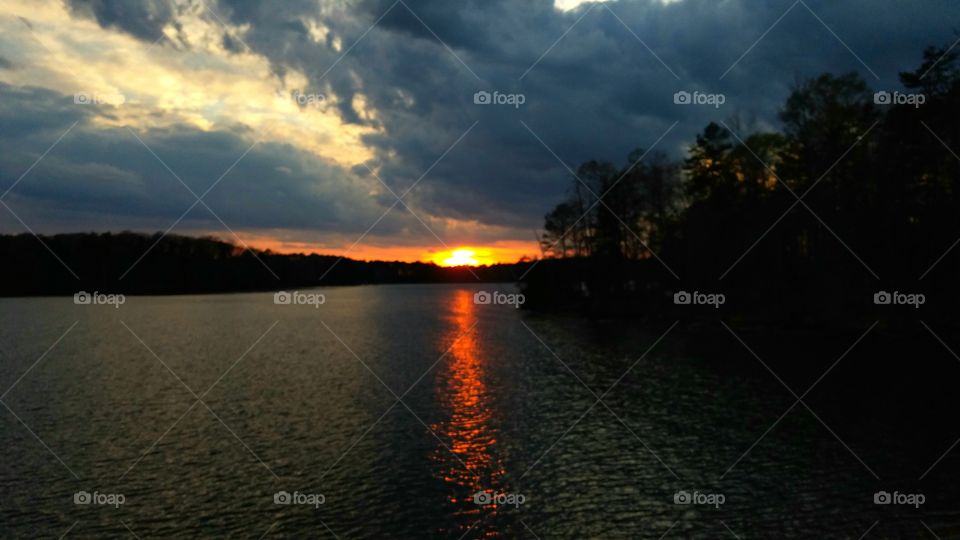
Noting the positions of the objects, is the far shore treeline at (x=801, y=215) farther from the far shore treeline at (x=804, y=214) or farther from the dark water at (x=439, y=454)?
the dark water at (x=439, y=454)

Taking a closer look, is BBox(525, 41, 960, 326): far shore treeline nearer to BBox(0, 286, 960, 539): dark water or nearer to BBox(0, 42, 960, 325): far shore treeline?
BBox(0, 42, 960, 325): far shore treeline

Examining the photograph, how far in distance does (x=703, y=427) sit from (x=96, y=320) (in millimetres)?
111129

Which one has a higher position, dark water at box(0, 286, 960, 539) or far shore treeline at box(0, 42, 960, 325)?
far shore treeline at box(0, 42, 960, 325)

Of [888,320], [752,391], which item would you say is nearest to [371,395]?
[752,391]

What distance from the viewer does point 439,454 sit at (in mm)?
27547

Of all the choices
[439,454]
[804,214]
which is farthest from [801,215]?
[439,454]

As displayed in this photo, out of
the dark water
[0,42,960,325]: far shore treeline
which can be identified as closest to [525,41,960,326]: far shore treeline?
[0,42,960,325]: far shore treeline

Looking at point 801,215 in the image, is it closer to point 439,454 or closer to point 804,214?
point 804,214

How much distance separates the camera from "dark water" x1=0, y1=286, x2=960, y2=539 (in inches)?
782

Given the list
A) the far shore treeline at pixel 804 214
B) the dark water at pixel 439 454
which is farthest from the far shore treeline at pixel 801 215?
the dark water at pixel 439 454

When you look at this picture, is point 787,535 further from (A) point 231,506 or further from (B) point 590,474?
(A) point 231,506

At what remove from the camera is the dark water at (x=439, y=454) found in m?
19.9

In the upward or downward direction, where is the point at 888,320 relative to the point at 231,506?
upward

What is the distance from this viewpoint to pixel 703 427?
3206cm
